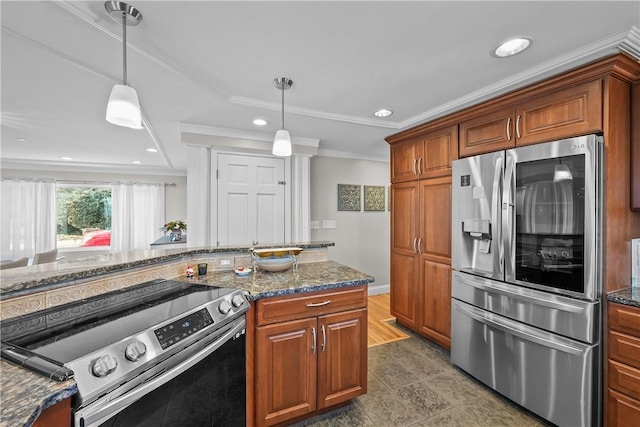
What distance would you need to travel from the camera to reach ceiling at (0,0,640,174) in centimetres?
135

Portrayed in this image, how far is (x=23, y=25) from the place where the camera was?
1.39 meters

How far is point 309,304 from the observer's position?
1713mm

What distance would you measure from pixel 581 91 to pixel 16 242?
8093 mm

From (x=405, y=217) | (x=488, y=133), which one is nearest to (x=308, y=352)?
(x=405, y=217)

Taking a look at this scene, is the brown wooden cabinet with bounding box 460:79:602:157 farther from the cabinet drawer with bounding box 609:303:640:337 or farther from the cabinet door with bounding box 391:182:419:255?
the cabinet drawer with bounding box 609:303:640:337

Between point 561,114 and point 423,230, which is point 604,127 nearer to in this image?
point 561,114

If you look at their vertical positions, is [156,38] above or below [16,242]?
above

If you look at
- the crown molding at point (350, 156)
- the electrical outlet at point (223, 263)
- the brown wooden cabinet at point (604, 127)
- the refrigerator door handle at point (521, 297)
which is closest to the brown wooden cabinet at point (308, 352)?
the electrical outlet at point (223, 263)

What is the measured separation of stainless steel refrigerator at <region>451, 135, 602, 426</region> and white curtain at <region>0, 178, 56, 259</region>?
23.3 feet

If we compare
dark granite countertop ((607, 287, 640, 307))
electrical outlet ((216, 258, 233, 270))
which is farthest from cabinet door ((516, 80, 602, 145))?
electrical outlet ((216, 258, 233, 270))

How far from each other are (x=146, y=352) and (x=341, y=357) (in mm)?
1214

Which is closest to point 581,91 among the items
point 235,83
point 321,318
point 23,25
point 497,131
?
point 497,131

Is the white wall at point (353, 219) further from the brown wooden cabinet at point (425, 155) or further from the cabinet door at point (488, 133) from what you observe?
the cabinet door at point (488, 133)

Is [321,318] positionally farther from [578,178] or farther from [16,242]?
[16,242]
